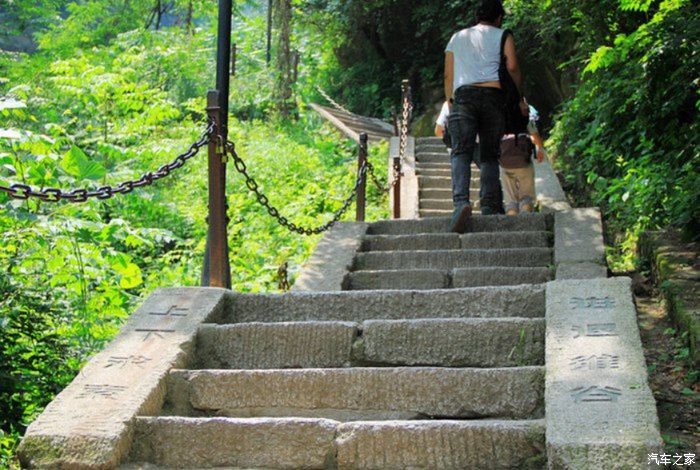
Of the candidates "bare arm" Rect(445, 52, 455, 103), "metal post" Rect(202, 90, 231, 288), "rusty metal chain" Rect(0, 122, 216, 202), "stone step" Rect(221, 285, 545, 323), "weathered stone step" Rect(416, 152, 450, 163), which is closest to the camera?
"rusty metal chain" Rect(0, 122, 216, 202)

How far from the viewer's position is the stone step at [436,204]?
11523mm

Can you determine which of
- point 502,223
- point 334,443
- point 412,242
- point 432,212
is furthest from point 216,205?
point 432,212

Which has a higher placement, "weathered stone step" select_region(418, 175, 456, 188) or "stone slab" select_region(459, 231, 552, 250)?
"stone slab" select_region(459, 231, 552, 250)

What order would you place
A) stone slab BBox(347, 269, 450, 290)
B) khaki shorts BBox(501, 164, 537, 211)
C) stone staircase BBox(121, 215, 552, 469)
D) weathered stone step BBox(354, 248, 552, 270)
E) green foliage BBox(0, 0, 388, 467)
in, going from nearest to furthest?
stone staircase BBox(121, 215, 552, 469)
green foliage BBox(0, 0, 388, 467)
stone slab BBox(347, 269, 450, 290)
weathered stone step BBox(354, 248, 552, 270)
khaki shorts BBox(501, 164, 537, 211)

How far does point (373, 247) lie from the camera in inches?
284

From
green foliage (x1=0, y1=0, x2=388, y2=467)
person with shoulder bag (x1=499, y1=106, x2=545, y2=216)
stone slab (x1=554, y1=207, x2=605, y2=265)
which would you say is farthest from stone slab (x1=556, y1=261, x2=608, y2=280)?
green foliage (x1=0, y1=0, x2=388, y2=467)

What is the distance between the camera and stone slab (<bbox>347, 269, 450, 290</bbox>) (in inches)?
237

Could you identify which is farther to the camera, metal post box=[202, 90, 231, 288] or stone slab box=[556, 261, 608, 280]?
stone slab box=[556, 261, 608, 280]

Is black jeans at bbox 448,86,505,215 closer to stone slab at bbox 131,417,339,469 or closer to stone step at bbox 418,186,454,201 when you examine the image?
stone slab at bbox 131,417,339,469

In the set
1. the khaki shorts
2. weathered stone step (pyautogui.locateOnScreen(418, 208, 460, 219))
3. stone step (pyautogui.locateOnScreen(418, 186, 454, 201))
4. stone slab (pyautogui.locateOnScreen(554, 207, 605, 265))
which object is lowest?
weathered stone step (pyautogui.locateOnScreen(418, 208, 460, 219))

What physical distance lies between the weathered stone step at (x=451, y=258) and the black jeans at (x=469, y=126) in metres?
0.53

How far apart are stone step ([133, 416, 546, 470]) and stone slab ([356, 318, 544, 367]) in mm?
710

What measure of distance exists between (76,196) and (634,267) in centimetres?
422

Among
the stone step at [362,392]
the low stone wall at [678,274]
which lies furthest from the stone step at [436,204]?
the stone step at [362,392]
